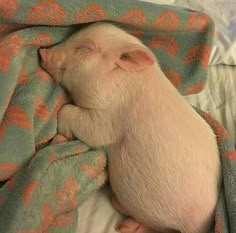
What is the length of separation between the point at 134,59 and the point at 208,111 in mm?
416

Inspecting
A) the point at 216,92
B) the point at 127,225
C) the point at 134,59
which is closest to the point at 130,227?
the point at 127,225

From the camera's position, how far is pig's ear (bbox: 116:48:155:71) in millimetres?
1112

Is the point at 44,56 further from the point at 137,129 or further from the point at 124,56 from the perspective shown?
the point at 137,129

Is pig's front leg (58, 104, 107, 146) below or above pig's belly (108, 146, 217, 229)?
above

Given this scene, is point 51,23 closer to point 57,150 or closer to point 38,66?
point 38,66

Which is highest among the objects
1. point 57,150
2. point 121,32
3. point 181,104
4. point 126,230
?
point 121,32

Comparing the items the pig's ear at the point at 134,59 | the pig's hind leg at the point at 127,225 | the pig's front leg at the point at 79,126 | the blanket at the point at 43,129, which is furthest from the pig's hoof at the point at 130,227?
the pig's ear at the point at 134,59

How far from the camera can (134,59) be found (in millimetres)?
1128

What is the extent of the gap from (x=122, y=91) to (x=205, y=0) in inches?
31.6

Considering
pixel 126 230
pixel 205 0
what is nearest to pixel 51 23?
pixel 126 230

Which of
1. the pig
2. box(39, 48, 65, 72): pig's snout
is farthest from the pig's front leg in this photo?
box(39, 48, 65, 72): pig's snout

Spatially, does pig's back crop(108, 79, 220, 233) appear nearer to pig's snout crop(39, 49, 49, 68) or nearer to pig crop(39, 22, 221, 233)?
pig crop(39, 22, 221, 233)

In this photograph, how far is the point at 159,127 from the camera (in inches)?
42.0

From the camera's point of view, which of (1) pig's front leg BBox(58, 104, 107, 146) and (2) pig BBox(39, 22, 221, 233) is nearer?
(2) pig BBox(39, 22, 221, 233)
